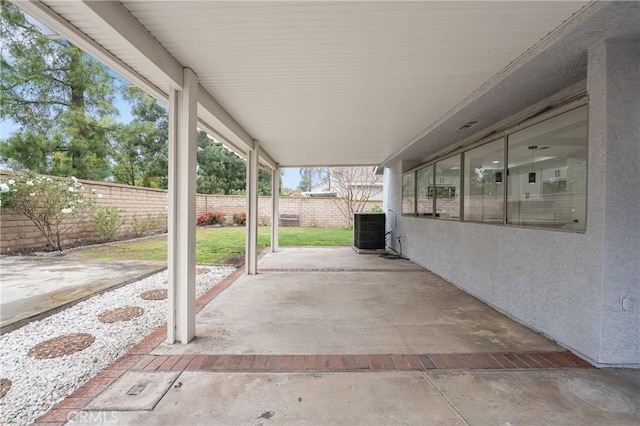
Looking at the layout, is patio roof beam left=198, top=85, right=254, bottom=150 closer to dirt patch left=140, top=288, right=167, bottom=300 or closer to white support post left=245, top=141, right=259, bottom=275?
white support post left=245, top=141, right=259, bottom=275

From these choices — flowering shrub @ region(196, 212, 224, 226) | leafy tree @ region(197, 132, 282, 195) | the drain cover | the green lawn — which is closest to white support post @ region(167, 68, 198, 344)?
the drain cover

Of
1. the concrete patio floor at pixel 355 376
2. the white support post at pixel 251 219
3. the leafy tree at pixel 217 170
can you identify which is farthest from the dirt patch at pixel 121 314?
the leafy tree at pixel 217 170

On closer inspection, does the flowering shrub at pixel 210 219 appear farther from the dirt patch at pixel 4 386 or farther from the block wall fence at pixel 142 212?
the dirt patch at pixel 4 386

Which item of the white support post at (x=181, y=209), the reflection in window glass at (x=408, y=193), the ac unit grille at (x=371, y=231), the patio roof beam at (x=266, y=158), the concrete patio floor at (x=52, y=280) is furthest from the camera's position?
the ac unit grille at (x=371, y=231)

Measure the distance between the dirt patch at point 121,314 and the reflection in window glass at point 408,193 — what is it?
6035 mm

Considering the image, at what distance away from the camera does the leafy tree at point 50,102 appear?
890 centimetres

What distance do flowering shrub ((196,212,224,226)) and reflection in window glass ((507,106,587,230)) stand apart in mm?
14373

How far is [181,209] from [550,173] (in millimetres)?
3867

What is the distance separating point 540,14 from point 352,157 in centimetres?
614

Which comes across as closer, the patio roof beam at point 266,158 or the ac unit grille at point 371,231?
the patio roof beam at point 266,158

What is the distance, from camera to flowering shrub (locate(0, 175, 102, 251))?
256 inches

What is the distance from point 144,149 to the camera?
16.2 meters

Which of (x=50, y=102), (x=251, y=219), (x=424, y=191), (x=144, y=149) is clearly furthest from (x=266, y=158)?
(x=144, y=149)

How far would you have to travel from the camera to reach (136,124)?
14.5 meters
